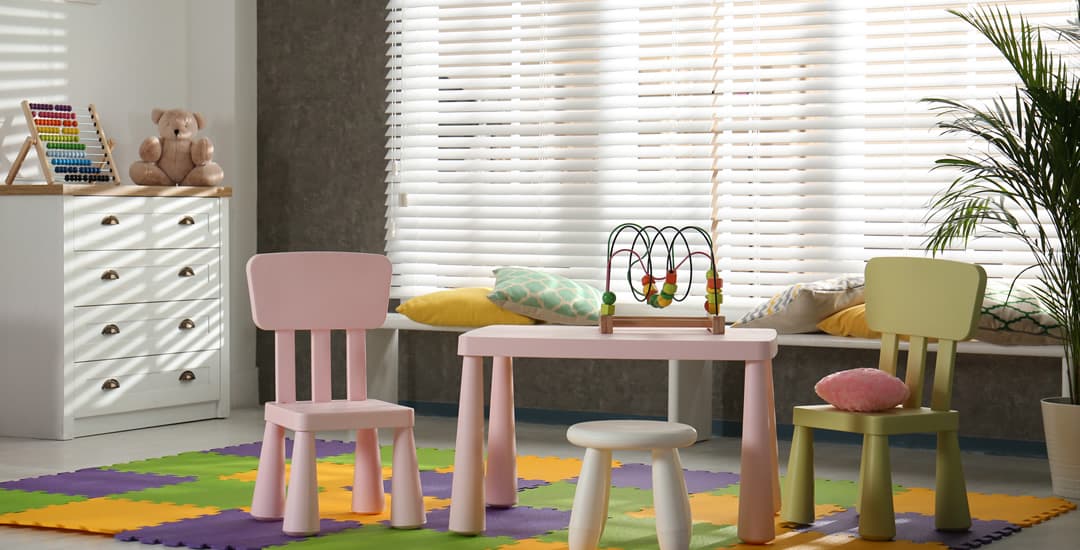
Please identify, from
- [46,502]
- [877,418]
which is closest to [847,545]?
[877,418]

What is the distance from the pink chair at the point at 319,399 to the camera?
3650mm

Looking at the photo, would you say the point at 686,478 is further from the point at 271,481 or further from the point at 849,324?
the point at 271,481

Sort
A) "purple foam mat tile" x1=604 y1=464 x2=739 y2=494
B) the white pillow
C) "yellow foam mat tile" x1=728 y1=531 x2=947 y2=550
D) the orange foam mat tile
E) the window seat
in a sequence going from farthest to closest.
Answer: the white pillow → the window seat → the orange foam mat tile → "purple foam mat tile" x1=604 y1=464 x2=739 y2=494 → "yellow foam mat tile" x1=728 y1=531 x2=947 y2=550

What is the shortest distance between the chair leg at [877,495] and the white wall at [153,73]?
3767 mm

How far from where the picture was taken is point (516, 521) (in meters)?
3.85

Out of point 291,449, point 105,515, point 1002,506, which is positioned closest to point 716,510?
point 1002,506

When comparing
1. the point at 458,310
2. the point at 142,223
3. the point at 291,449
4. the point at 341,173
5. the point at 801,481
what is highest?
the point at 341,173

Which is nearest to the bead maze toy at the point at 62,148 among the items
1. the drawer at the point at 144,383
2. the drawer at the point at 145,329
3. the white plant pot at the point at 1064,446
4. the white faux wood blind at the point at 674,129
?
the drawer at the point at 145,329

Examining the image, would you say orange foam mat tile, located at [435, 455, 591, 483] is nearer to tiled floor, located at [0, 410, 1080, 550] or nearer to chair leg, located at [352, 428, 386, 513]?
tiled floor, located at [0, 410, 1080, 550]

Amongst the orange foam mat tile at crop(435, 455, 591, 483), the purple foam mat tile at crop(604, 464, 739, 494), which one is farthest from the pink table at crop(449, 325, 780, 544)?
the orange foam mat tile at crop(435, 455, 591, 483)

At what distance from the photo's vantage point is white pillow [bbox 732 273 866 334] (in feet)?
17.1

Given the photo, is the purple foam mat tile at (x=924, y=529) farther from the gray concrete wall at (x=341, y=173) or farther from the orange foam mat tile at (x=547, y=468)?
the gray concrete wall at (x=341, y=173)

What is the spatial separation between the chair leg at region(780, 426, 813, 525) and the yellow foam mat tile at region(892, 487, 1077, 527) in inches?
15.1

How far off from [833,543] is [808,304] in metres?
1.75
